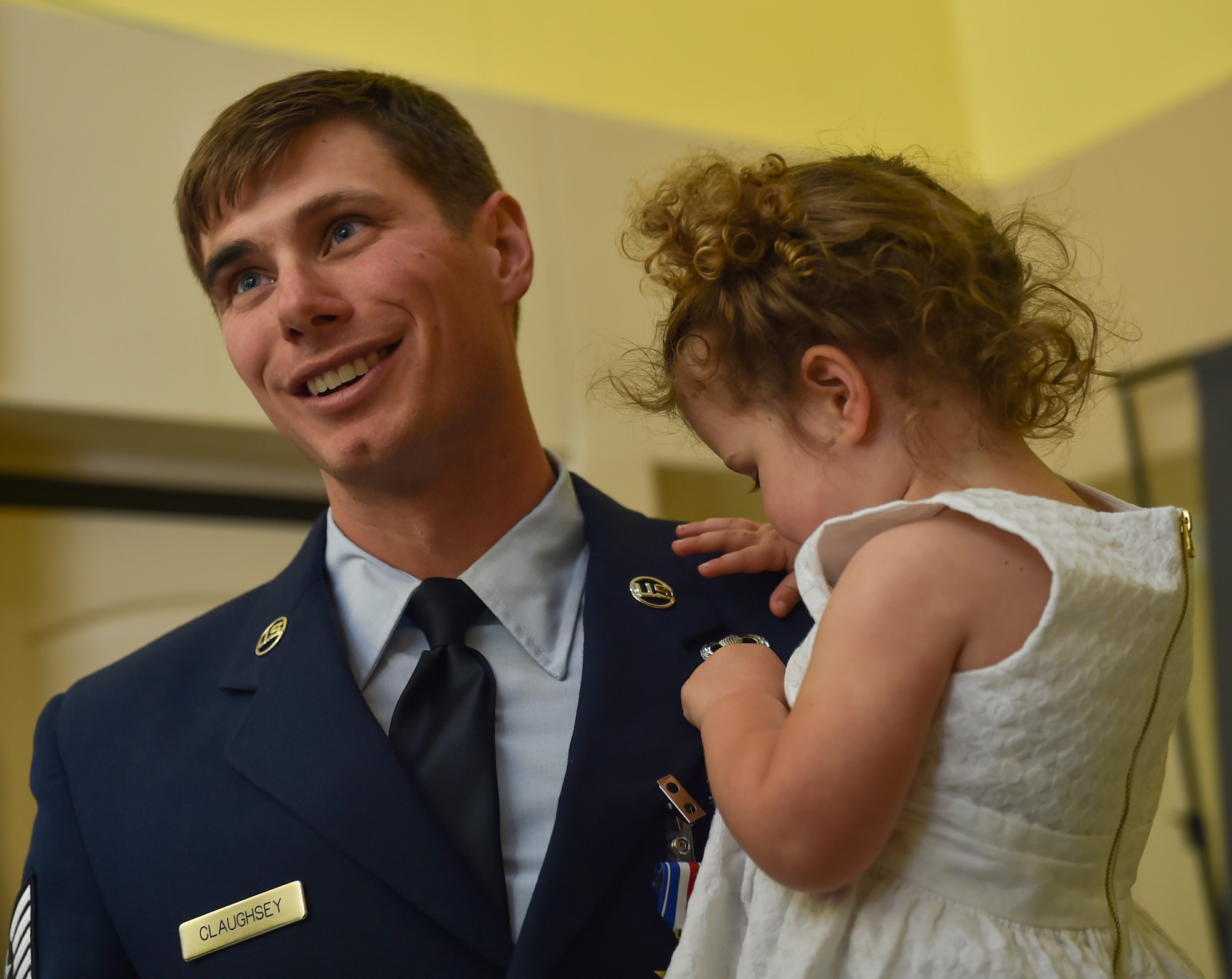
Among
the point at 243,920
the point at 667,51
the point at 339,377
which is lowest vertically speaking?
the point at 243,920

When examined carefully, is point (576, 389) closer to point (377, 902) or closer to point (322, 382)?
point (322, 382)

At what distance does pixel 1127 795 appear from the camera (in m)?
0.96

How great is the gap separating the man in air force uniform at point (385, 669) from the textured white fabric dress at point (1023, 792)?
0.73 feet

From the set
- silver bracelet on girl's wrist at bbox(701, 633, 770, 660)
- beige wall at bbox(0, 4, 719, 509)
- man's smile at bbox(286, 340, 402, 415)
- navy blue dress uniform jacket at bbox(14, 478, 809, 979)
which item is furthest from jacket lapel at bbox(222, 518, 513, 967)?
beige wall at bbox(0, 4, 719, 509)

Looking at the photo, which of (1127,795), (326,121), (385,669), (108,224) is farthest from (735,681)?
(108,224)

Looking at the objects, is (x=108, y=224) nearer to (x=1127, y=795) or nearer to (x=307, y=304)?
(x=307, y=304)

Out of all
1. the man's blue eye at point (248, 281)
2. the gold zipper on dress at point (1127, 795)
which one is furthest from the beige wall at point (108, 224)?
the gold zipper on dress at point (1127, 795)

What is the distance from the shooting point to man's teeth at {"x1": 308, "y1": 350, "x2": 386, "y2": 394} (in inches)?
51.8

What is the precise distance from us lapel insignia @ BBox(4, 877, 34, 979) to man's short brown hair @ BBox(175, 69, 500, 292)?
686 mm

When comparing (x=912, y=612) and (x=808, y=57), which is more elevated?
(x=808, y=57)

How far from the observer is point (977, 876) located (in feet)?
2.90

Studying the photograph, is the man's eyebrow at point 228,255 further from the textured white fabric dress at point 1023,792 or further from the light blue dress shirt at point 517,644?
the textured white fabric dress at point 1023,792

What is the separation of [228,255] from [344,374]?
8.0 inches

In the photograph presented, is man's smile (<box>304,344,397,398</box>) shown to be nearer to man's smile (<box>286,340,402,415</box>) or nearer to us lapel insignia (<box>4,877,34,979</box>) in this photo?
man's smile (<box>286,340,402,415</box>)
